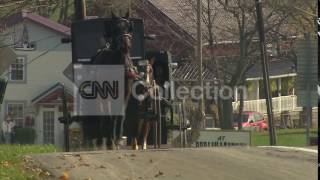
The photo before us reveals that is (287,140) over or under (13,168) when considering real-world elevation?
over

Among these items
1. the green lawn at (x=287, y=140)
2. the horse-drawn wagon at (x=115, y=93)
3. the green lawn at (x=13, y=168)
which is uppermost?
the horse-drawn wagon at (x=115, y=93)

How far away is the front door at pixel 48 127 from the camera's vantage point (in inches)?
1700

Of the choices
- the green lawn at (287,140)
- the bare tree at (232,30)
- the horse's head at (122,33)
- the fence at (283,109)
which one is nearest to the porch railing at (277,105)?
the fence at (283,109)

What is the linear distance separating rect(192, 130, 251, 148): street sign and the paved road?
7307 millimetres

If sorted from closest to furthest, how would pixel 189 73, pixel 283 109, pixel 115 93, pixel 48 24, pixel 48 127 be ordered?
pixel 115 93
pixel 189 73
pixel 48 127
pixel 48 24
pixel 283 109

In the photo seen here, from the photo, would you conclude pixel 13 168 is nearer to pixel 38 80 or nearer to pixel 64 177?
pixel 64 177

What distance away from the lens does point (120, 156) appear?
1167 centimetres

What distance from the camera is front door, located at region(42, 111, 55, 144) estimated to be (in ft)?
142

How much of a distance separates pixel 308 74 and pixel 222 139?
390 centimetres

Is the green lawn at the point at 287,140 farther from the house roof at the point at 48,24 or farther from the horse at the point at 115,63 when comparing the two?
the house roof at the point at 48,24

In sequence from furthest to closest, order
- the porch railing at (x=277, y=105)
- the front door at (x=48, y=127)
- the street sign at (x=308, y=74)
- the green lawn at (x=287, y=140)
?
1. the porch railing at (x=277, y=105)
2. the front door at (x=48, y=127)
3. the green lawn at (x=287, y=140)
4. the street sign at (x=308, y=74)

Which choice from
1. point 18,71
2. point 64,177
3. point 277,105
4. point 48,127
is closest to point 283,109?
point 277,105

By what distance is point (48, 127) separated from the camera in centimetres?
4381

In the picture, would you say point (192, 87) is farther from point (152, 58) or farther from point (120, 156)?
point (120, 156)
